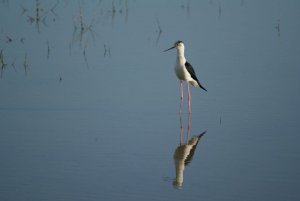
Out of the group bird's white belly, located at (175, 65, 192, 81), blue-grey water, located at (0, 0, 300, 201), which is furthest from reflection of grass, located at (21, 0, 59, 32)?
bird's white belly, located at (175, 65, 192, 81)

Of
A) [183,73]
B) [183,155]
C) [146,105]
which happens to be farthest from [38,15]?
[183,155]

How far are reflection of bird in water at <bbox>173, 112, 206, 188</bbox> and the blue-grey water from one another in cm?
2

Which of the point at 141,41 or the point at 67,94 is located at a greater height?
the point at 141,41

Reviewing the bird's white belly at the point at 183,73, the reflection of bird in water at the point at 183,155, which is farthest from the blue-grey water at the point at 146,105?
the bird's white belly at the point at 183,73

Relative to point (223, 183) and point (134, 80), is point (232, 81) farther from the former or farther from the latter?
point (223, 183)

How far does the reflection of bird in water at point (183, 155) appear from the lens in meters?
6.05

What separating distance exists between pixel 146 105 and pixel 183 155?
1.84 meters

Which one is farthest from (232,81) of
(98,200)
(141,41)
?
(98,200)

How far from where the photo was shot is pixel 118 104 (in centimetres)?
865

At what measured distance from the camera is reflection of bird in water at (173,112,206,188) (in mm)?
6045

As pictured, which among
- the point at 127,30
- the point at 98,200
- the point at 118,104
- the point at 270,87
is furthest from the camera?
the point at 127,30

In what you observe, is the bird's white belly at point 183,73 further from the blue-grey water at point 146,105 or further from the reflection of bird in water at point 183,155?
the reflection of bird in water at point 183,155

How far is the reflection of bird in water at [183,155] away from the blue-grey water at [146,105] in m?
0.02

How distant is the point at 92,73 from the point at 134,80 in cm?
80
